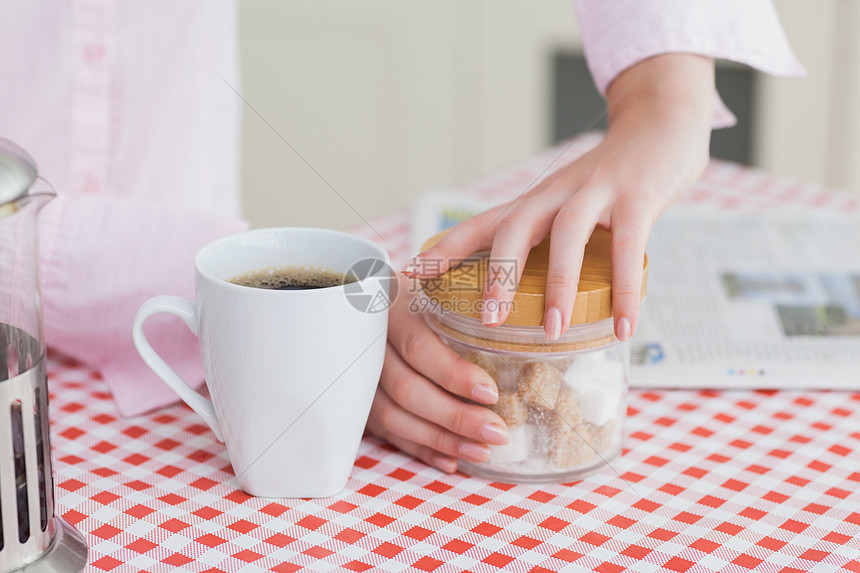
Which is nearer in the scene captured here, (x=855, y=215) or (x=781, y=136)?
(x=855, y=215)

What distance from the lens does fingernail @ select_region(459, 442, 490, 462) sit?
23.0 inches

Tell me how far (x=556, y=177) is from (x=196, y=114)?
1.69ft

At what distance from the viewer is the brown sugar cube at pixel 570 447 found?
0.57 metres

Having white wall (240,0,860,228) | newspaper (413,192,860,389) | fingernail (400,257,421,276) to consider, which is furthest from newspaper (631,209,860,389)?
white wall (240,0,860,228)

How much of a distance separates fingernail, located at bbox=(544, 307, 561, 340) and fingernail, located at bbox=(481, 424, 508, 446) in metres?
0.07

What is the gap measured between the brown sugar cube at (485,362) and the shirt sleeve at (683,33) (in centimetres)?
33

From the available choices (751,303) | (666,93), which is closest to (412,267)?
(666,93)

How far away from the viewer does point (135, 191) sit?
99 cm

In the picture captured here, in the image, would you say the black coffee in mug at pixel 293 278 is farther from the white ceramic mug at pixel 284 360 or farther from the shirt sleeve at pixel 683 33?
the shirt sleeve at pixel 683 33

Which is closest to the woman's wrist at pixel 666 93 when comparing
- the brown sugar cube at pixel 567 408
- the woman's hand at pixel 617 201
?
the woman's hand at pixel 617 201

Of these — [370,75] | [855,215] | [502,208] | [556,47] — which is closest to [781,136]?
[556,47]

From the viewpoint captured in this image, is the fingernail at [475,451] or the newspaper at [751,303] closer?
the fingernail at [475,451]

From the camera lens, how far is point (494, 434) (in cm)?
57

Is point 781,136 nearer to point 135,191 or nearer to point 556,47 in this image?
point 556,47
